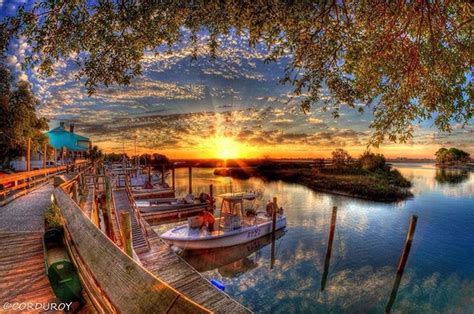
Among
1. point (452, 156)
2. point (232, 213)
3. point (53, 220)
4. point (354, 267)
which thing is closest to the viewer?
point (53, 220)

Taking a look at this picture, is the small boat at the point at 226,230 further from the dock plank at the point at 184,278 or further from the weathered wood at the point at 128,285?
the weathered wood at the point at 128,285

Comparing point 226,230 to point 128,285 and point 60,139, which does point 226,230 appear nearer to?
point 128,285

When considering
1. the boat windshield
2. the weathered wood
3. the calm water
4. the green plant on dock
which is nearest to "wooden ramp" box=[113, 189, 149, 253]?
the calm water

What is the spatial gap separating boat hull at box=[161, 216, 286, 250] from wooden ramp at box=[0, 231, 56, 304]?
432 inches

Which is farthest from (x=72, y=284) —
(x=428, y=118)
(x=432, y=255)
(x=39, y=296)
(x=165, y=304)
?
(x=432, y=255)

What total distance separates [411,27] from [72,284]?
8.65 meters

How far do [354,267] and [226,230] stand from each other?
864cm

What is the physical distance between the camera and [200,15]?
19.0 feet

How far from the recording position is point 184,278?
9047mm

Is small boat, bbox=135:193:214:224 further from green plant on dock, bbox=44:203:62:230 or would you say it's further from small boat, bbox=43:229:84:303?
small boat, bbox=43:229:84:303

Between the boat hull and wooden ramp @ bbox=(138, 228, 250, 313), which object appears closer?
wooden ramp @ bbox=(138, 228, 250, 313)

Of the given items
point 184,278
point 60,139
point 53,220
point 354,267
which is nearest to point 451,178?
point 354,267

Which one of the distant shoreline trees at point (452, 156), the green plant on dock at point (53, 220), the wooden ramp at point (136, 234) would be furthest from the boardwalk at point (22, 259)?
the distant shoreline trees at point (452, 156)

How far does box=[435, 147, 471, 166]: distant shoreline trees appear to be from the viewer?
6102 inches
